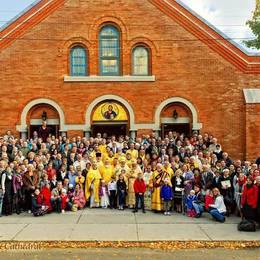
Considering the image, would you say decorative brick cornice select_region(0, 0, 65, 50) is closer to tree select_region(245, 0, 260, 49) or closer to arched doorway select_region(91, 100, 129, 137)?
arched doorway select_region(91, 100, 129, 137)

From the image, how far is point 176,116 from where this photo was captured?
2278 cm

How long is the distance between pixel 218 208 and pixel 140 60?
34.8 feet

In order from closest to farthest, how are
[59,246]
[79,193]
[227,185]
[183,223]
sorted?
1. [59,246]
2. [183,223]
3. [227,185]
4. [79,193]

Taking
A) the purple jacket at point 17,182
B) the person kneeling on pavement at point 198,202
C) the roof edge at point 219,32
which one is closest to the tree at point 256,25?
the roof edge at point 219,32

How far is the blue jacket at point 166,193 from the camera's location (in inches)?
617

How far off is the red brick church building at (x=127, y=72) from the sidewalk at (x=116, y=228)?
7.69 m

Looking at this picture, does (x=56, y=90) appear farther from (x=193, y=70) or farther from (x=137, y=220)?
(x=137, y=220)

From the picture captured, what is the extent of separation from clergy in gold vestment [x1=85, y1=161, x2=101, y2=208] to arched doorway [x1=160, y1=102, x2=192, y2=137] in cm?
676

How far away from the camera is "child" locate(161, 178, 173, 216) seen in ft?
51.4

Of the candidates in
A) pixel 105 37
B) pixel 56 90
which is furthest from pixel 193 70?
pixel 56 90

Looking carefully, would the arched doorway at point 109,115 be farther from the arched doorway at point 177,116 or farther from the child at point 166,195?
the child at point 166,195

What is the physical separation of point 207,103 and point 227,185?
791 centimetres

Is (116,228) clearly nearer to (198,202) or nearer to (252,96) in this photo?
(198,202)

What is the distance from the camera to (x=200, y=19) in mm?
22781
